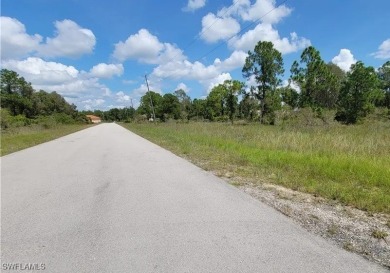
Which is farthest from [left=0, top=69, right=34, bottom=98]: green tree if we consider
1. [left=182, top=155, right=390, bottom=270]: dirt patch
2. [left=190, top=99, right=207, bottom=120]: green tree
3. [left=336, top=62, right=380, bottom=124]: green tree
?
[left=182, top=155, right=390, bottom=270]: dirt patch

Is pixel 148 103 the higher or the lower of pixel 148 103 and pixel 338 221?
the higher

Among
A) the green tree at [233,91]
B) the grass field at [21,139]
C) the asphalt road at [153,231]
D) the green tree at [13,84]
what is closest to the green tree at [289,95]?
the green tree at [233,91]

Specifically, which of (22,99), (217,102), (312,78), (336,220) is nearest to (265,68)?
(312,78)

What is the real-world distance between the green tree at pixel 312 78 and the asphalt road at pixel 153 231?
4681 cm

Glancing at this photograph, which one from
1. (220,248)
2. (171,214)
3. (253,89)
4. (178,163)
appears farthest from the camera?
(253,89)

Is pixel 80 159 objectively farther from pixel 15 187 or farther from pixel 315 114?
pixel 315 114

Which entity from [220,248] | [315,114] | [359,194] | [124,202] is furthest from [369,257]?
[315,114]

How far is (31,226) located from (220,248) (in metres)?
2.88

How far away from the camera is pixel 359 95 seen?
4669 cm

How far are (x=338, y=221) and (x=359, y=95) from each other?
48587mm

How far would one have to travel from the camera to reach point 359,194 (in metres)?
5.98

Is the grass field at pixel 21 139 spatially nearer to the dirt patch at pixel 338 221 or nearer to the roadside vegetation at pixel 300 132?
the roadside vegetation at pixel 300 132

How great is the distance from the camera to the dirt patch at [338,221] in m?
3.74

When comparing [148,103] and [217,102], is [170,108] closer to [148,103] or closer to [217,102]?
[217,102]
